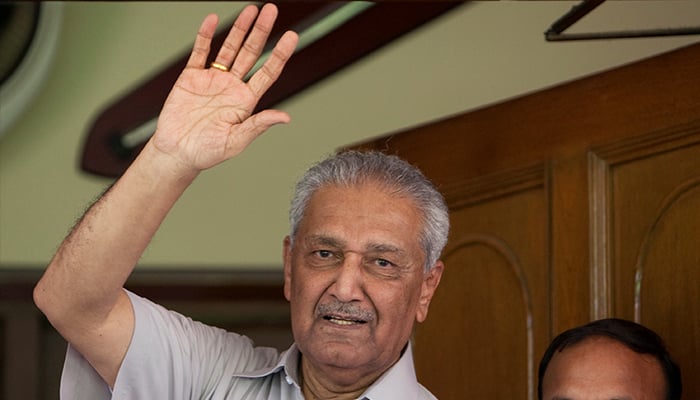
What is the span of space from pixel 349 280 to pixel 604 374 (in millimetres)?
442

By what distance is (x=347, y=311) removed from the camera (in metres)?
2.03

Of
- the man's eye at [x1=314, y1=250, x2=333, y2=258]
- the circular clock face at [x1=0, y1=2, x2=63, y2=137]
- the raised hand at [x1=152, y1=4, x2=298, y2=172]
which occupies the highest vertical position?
the circular clock face at [x1=0, y1=2, x2=63, y2=137]

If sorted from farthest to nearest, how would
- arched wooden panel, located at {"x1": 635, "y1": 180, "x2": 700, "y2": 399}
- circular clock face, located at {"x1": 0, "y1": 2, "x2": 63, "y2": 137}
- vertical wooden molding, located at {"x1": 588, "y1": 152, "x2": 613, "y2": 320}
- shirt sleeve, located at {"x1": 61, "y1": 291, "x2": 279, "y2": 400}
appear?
circular clock face, located at {"x1": 0, "y1": 2, "x2": 63, "y2": 137}
vertical wooden molding, located at {"x1": 588, "y1": 152, "x2": 613, "y2": 320}
arched wooden panel, located at {"x1": 635, "y1": 180, "x2": 700, "y2": 399}
shirt sleeve, located at {"x1": 61, "y1": 291, "x2": 279, "y2": 400}

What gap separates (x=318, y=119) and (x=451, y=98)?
2.21ft

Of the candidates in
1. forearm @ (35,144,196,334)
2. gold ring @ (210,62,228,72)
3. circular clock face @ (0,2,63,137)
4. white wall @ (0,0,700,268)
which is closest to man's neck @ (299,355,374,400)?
forearm @ (35,144,196,334)

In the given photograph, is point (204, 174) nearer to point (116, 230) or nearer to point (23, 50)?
point (23, 50)

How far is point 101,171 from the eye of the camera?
4.50 meters

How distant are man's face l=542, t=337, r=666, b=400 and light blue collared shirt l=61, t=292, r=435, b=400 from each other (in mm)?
246

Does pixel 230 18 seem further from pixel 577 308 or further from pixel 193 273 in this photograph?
pixel 577 308

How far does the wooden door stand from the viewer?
7.65 feet

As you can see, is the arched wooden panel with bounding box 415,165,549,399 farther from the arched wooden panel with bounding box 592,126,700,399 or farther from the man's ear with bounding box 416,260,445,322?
the man's ear with bounding box 416,260,445,322

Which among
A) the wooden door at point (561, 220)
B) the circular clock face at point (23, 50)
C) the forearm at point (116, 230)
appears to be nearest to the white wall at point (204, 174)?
the circular clock face at point (23, 50)

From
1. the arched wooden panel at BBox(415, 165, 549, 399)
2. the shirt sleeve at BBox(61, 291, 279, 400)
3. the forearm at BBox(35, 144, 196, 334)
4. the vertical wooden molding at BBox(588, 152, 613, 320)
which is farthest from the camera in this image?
the arched wooden panel at BBox(415, 165, 549, 399)

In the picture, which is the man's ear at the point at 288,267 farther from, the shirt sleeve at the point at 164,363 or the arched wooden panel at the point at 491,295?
the arched wooden panel at the point at 491,295
